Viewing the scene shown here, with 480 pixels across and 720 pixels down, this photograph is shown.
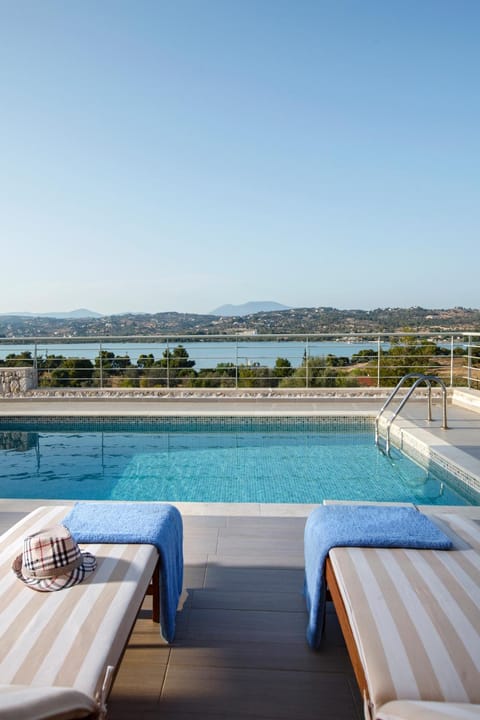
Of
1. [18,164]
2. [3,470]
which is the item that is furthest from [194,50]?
[3,470]

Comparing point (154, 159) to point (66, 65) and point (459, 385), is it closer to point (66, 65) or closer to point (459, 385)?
point (66, 65)

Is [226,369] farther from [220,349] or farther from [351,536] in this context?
[351,536]

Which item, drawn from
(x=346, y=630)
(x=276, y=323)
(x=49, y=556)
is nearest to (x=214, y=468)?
(x=49, y=556)

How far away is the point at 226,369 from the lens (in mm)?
8656

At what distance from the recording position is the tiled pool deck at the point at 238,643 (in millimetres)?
1618

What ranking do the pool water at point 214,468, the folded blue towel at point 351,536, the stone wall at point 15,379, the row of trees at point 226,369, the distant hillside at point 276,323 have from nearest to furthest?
the folded blue towel at point 351,536, the pool water at point 214,468, the stone wall at point 15,379, the row of trees at point 226,369, the distant hillside at point 276,323

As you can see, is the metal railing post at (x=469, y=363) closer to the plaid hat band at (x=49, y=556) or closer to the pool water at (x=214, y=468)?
A: the pool water at (x=214, y=468)

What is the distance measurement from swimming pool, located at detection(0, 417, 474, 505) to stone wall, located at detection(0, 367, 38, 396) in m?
1.59

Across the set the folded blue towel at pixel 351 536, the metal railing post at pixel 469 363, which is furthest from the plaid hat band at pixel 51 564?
the metal railing post at pixel 469 363

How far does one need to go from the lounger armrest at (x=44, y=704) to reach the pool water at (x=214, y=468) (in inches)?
121

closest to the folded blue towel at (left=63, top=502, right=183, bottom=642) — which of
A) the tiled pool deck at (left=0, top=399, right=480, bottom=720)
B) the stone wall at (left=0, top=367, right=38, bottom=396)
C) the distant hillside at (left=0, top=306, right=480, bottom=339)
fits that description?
the tiled pool deck at (left=0, top=399, right=480, bottom=720)

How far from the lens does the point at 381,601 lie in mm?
1575

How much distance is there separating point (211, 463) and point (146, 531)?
3.22m

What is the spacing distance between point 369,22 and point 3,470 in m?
7.48
